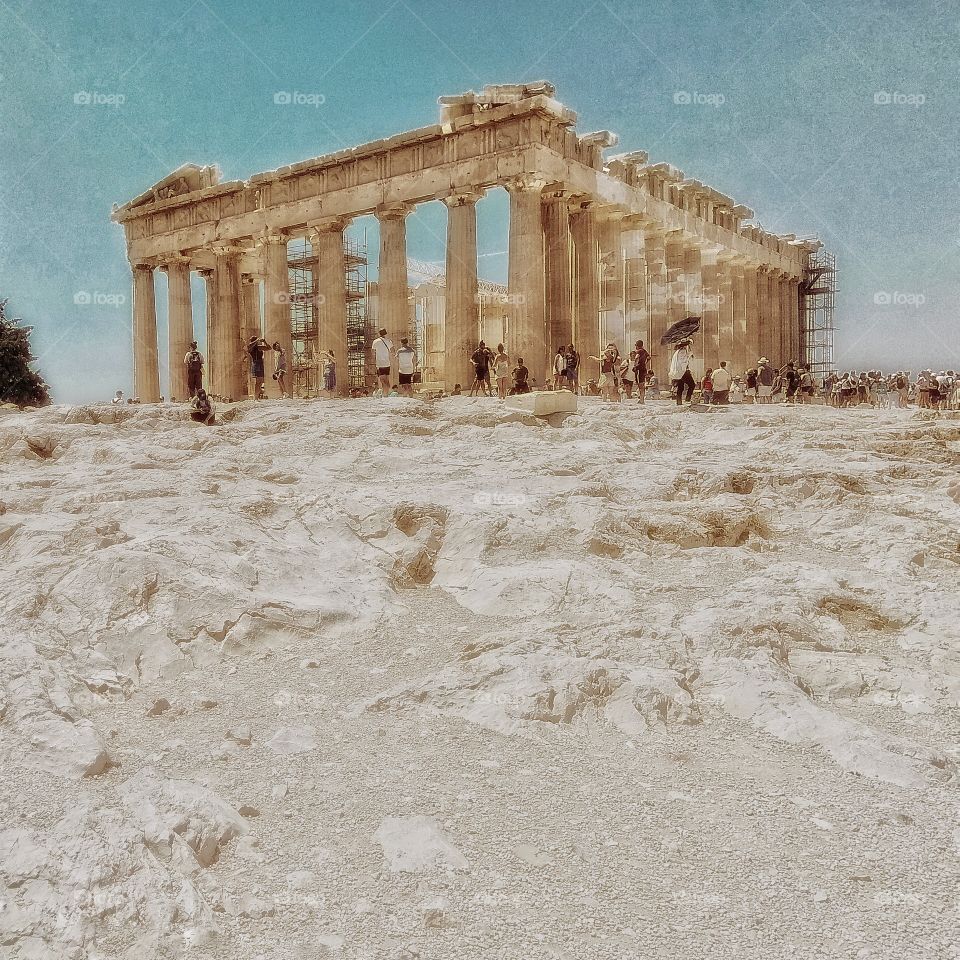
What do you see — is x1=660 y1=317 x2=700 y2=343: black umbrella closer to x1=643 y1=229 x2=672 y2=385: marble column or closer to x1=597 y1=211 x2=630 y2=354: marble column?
x1=597 y1=211 x2=630 y2=354: marble column

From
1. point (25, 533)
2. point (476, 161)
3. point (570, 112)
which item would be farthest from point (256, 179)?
point (25, 533)

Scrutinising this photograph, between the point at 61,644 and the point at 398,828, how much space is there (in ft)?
7.17

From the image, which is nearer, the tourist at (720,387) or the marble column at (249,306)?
the tourist at (720,387)

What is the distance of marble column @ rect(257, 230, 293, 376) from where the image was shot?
93.6 ft

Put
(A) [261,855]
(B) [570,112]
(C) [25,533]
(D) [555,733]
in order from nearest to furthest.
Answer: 1. (A) [261,855]
2. (D) [555,733]
3. (C) [25,533]
4. (B) [570,112]

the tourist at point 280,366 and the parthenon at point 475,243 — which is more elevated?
the parthenon at point 475,243

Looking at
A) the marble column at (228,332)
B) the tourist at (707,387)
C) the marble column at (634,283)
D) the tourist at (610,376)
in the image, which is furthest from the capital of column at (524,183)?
the marble column at (228,332)

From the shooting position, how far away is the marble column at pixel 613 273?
2723 cm

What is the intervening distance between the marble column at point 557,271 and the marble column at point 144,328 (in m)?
16.7

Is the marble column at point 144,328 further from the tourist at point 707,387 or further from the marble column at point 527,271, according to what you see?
the tourist at point 707,387

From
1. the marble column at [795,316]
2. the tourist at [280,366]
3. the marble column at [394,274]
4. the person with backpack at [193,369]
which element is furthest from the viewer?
the marble column at [795,316]

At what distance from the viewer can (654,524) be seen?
6145mm

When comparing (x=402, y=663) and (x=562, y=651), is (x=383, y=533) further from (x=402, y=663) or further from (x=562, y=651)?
(x=562, y=651)

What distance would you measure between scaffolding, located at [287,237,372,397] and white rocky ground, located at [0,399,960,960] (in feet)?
96.8
